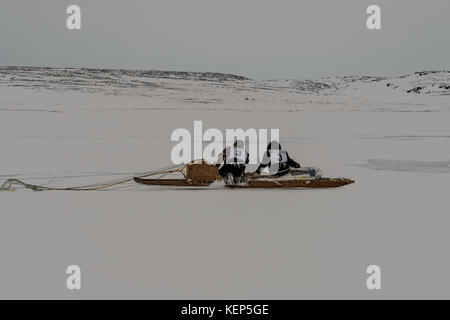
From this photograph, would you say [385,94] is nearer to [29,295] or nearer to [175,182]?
[175,182]

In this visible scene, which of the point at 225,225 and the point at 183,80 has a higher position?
the point at 183,80

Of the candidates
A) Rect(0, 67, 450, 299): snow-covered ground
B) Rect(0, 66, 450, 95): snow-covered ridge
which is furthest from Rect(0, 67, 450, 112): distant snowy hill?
Rect(0, 67, 450, 299): snow-covered ground

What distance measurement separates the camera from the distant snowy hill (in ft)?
59.1

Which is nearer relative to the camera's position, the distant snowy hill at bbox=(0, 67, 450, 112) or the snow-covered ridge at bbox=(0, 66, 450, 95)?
the distant snowy hill at bbox=(0, 67, 450, 112)

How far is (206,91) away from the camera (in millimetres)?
21078

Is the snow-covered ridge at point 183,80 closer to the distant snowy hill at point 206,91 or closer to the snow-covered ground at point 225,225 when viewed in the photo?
the distant snowy hill at point 206,91

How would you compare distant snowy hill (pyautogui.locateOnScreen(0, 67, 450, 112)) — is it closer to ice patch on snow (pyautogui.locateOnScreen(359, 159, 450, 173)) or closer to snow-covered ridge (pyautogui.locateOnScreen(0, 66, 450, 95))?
snow-covered ridge (pyautogui.locateOnScreen(0, 66, 450, 95))

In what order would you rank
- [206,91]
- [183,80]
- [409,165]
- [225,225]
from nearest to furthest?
[225,225]
[409,165]
[206,91]
[183,80]

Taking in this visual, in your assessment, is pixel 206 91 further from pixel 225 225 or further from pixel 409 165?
pixel 225 225

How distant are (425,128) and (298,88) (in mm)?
9810

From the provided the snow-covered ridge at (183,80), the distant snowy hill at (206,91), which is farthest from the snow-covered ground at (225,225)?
the snow-covered ridge at (183,80)

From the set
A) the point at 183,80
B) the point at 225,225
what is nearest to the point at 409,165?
the point at 225,225

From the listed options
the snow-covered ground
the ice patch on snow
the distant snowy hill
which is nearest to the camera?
the snow-covered ground

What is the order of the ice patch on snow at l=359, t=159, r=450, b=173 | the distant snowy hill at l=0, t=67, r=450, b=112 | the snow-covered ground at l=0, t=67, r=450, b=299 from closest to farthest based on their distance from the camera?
the snow-covered ground at l=0, t=67, r=450, b=299 → the ice patch on snow at l=359, t=159, r=450, b=173 → the distant snowy hill at l=0, t=67, r=450, b=112
